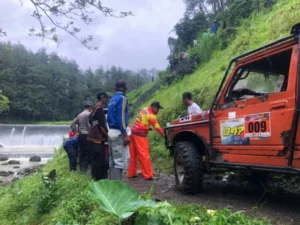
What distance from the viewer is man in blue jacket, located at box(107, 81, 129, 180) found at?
552 cm

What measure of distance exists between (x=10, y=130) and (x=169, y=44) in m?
25.3

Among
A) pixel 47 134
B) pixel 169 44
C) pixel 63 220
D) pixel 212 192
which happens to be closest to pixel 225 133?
pixel 212 192

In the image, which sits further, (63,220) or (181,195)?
(181,195)

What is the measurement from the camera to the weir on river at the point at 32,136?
108ft

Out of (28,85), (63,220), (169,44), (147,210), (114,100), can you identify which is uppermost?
(169,44)

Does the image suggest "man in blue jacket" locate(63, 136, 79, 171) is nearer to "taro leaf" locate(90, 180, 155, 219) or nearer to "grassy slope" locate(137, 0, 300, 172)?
"grassy slope" locate(137, 0, 300, 172)

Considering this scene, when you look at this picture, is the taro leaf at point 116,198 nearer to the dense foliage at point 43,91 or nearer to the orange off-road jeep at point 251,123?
the orange off-road jeep at point 251,123

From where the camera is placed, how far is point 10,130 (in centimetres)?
3534

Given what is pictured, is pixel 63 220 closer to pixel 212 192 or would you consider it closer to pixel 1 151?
pixel 212 192

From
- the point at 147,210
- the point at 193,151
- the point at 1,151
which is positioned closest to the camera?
the point at 147,210

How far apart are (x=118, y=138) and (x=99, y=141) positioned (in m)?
0.58

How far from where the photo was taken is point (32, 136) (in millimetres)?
34219

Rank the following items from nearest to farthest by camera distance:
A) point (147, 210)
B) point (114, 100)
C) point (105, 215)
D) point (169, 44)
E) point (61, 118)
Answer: point (147, 210), point (105, 215), point (114, 100), point (169, 44), point (61, 118)

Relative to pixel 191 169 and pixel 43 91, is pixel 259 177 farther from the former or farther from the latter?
pixel 43 91
